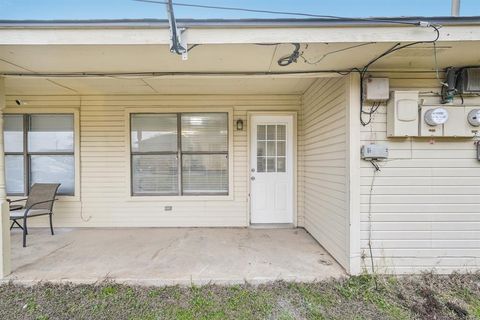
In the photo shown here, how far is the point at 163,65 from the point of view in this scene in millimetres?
2740

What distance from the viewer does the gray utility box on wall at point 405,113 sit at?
104 inches

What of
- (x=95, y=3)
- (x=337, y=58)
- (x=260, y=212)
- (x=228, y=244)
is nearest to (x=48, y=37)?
(x=95, y=3)

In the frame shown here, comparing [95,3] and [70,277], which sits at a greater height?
[95,3]

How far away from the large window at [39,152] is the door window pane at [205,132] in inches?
77.6

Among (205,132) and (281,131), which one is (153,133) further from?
(281,131)

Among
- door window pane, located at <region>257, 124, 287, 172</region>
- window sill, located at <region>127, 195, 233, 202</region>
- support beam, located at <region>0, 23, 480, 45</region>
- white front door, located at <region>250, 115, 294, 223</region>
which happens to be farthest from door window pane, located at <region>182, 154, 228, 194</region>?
support beam, located at <region>0, 23, 480, 45</region>

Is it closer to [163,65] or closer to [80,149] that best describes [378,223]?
[163,65]

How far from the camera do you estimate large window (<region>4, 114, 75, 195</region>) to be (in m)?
4.48

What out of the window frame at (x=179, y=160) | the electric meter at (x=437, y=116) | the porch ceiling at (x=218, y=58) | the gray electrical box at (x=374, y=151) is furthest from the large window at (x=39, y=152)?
the electric meter at (x=437, y=116)

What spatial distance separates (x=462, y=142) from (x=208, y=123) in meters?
3.42

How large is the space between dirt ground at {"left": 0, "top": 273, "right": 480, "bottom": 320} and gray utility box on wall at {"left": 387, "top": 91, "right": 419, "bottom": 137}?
4.93 feet

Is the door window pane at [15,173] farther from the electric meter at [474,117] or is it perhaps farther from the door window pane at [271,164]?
the electric meter at [474,117]

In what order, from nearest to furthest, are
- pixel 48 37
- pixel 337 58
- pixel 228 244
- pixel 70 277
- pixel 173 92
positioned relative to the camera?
pixel 48 37, pixel 337 58, pixel 70 277, pixel 228 244, pixel 173 92

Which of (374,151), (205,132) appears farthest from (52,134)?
(374,151)
